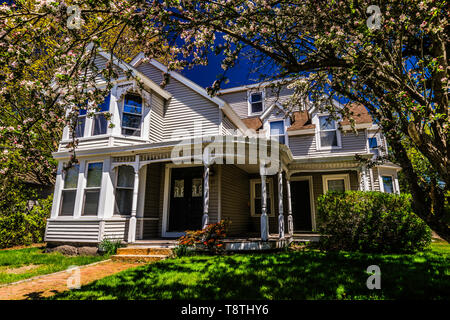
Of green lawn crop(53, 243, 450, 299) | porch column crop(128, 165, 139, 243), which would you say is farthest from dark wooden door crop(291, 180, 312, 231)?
porch column crop(128, 165, 139, 243)

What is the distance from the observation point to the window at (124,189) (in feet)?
33.1

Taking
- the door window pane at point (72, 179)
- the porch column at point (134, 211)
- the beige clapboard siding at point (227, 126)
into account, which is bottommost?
the porch column at point (134, 211)

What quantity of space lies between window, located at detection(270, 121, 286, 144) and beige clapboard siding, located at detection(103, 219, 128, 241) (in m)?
8.50

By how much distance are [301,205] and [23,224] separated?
1302 centimetres

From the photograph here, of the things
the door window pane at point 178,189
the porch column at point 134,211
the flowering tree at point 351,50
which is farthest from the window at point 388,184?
the porch column at point 134,211

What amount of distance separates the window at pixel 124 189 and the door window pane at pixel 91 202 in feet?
2.57

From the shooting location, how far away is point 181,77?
12289 millimetres

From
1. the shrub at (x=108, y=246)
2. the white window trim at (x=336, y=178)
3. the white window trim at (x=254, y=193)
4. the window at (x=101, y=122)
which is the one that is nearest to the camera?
the shrub at (x=108, y=246)

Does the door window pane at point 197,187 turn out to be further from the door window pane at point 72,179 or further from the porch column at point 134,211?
the door window pane at point 72,179

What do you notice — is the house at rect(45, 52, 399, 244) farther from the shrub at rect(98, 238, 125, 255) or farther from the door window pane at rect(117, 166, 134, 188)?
the shrub at rect(98, 238, 125, 255)

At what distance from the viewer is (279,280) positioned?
4805mm

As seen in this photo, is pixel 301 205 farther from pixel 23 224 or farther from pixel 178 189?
pixel 23 224

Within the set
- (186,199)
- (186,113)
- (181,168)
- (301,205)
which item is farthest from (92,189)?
(301,205)

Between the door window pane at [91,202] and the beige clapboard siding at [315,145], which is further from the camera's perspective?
the beige clapboard siding at [315,145]
